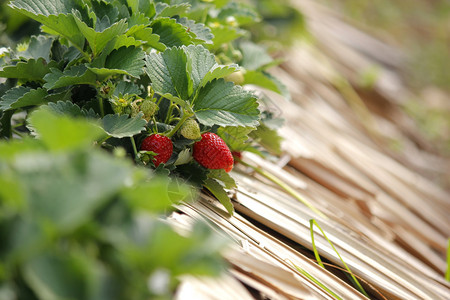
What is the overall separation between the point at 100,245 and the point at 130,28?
34 cm

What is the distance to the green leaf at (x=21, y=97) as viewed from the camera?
22.7 inches

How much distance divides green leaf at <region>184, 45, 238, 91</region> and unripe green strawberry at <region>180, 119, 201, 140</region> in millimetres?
45

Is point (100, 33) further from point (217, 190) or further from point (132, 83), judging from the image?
point (217, 190)

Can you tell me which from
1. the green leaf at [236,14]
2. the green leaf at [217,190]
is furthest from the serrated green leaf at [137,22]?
the green leaf at [236,14]

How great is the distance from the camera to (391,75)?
7.74ft

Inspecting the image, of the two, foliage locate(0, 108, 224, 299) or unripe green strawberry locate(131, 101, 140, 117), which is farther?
unripe green strawberry locate(131, 101, 140, 117)

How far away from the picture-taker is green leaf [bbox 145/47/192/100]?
59cm

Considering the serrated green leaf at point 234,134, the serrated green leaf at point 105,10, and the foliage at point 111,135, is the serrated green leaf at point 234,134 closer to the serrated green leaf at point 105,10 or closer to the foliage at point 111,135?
the foliage at point 111,135

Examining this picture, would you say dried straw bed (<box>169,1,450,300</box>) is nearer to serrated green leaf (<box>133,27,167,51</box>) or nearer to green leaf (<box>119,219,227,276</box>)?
green leaf (<box>119,219,227,276</box>)

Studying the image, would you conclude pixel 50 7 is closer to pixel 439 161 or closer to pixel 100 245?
pixel 100 245

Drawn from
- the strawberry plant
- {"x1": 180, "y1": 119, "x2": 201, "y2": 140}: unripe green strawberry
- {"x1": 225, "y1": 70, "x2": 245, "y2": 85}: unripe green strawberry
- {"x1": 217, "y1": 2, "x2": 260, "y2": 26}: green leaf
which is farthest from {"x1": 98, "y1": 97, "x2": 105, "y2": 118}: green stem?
{"x1": 217, "y1": 2, "x2": 260, "y2": 26}: green leaf

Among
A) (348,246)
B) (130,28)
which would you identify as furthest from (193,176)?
(348,246)

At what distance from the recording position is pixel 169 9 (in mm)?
669

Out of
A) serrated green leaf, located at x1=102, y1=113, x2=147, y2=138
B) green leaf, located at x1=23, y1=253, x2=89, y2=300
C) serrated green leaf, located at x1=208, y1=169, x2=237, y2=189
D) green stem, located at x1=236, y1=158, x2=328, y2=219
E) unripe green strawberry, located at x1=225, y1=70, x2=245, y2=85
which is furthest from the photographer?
green stem, located at x1=236, y1=158, x2=328, y2=219
